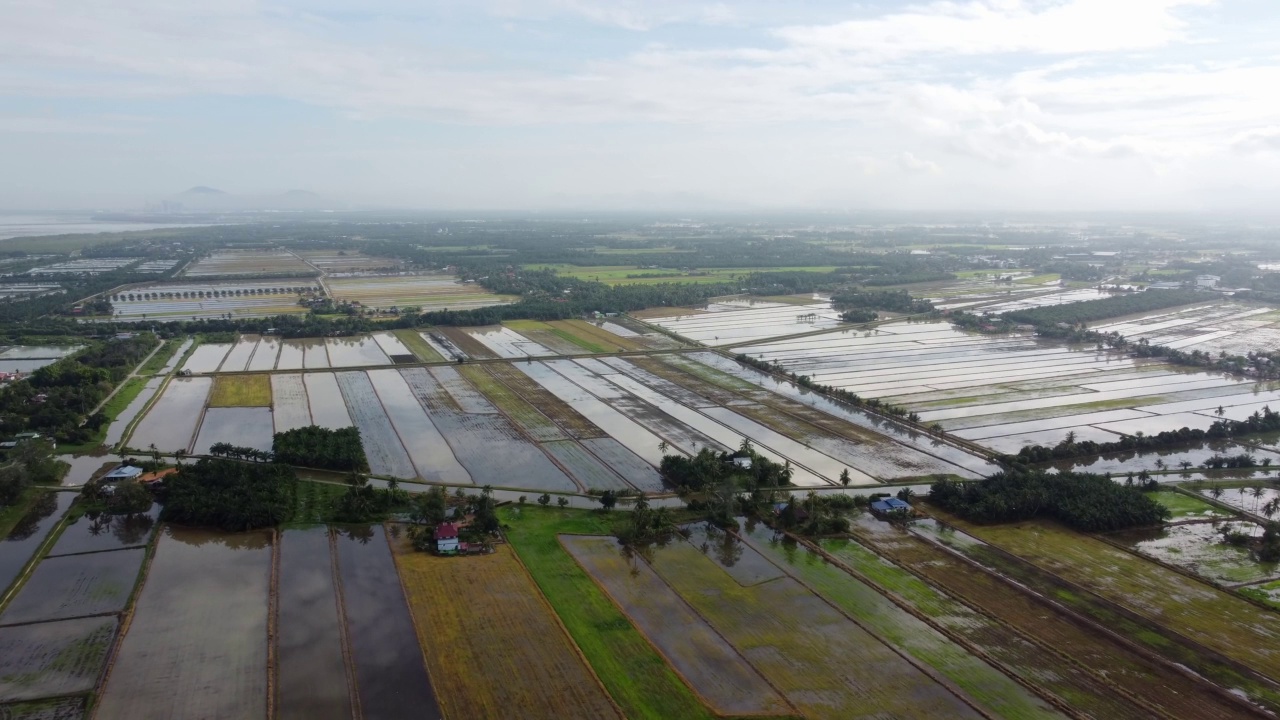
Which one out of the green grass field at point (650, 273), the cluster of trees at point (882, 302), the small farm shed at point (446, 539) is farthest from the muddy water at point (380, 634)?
the green grass field at point (650, 273)

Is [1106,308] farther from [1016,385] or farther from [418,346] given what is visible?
[418,346]

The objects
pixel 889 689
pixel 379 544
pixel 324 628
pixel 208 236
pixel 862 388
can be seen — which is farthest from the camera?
pixel 208 236

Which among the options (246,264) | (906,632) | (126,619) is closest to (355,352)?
(126,619)

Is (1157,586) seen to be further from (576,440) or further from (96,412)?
(96,412)

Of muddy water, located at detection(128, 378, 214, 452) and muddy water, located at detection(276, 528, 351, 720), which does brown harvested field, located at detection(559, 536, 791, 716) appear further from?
muddy water, located at detection(128, 378, 214, 452)

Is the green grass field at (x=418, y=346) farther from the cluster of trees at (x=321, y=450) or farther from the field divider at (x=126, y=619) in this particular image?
the field divider at (x=126, y=619)

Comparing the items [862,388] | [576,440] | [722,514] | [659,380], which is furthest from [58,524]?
[862,388]
